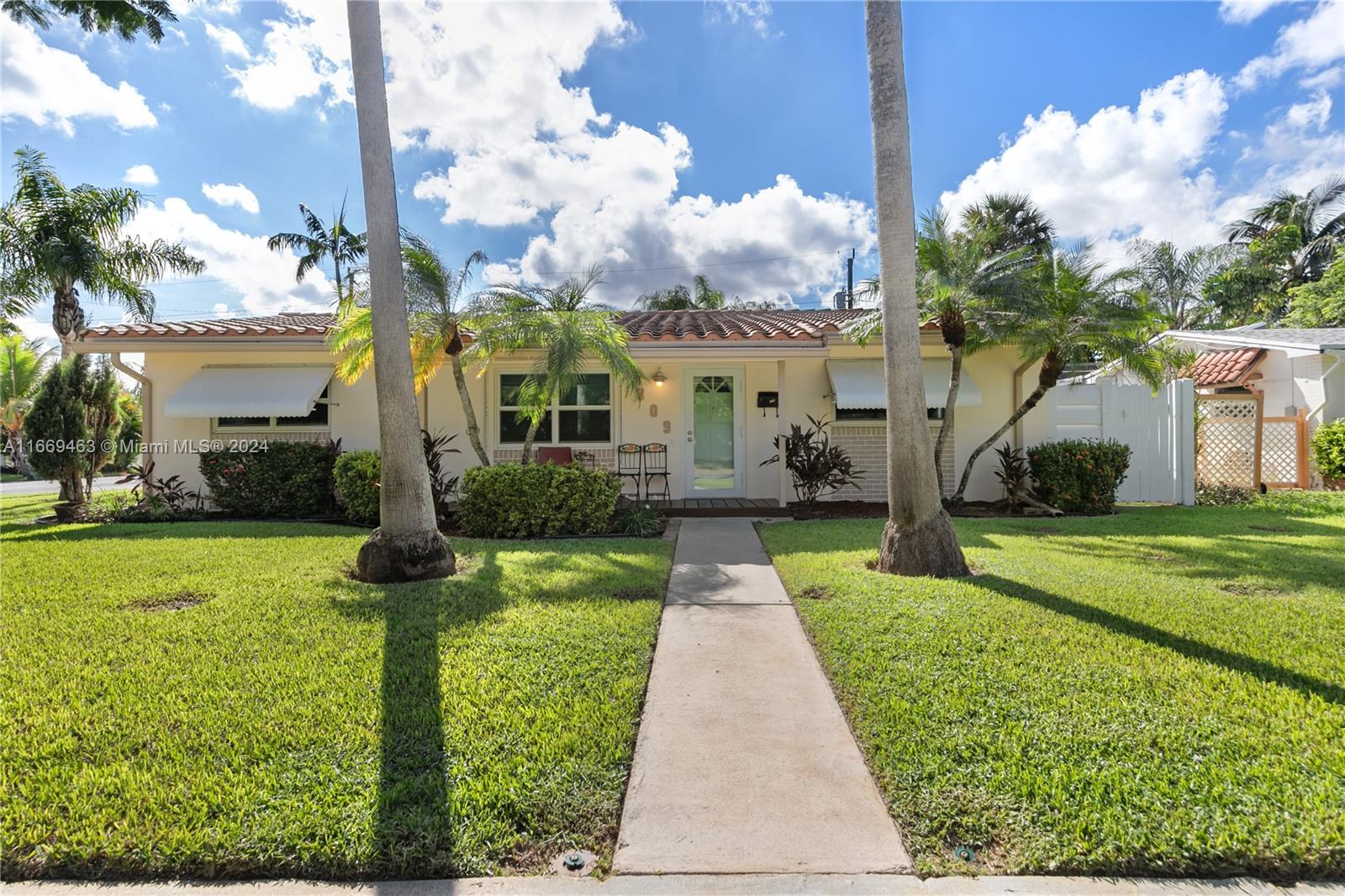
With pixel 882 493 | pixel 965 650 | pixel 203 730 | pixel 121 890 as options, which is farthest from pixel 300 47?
pixel 882 493

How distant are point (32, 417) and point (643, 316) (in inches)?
541

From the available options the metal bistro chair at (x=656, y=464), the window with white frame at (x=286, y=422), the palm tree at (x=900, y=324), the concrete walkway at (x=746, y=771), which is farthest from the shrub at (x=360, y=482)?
the palm tree at (x=900, y=324)

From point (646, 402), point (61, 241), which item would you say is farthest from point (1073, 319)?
point (61, 241)

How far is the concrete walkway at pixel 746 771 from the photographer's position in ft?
7.74

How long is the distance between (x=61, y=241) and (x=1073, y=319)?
77.3 feet

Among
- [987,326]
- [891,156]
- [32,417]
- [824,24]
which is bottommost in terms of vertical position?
[32,417]

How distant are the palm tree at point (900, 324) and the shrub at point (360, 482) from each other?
27.0 ft

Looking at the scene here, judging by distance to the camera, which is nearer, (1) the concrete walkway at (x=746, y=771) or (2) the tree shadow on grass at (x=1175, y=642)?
(1) the concrete walkway at (x=746, y=771)

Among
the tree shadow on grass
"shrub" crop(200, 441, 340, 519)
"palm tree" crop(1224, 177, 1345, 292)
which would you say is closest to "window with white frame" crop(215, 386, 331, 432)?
"shrub" crop(200, 441, 340, 519)

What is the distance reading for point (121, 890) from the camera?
2232 mm

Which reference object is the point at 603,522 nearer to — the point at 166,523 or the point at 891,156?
the point at 891,156

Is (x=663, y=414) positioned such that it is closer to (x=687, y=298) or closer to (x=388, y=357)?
(x=388, y=357)

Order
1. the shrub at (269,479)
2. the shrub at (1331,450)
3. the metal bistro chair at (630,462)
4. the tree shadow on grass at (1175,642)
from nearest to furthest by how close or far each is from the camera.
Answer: the tree shadow on grass at (1175,642) → the shrub at (269,479) → the metal bistro chair at (630,462) → the shrub at (1331,450)

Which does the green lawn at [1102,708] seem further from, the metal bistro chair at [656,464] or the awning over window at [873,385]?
the metal bistro chair at [656,464]
